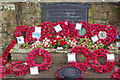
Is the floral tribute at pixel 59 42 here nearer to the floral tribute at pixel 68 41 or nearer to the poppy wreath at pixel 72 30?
the floral tribute at pixel 68 41

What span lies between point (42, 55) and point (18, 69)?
65 cm

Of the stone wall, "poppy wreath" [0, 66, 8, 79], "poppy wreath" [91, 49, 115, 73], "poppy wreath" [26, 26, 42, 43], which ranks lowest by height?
"poppy wreath" [0, 66, 8, 79]

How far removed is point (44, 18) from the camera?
474cm

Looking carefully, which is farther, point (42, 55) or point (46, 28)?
point (46, 28)

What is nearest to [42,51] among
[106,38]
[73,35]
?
[73,35]

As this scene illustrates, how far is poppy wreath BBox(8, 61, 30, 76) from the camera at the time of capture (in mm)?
3631

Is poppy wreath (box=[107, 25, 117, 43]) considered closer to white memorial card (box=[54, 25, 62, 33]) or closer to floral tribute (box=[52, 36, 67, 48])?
floral tribute (box=[52, 36, 67, 48])

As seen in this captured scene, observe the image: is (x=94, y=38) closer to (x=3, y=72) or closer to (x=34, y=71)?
(x=34, y=71)

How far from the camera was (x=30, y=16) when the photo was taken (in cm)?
477

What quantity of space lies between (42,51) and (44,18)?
114cm

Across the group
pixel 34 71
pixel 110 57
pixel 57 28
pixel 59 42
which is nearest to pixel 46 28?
pixel 57 28

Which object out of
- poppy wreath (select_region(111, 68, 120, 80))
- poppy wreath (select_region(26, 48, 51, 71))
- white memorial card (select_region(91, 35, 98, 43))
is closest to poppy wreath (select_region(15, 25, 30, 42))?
poppy wreath (select_region(26, 48, 51, 71))

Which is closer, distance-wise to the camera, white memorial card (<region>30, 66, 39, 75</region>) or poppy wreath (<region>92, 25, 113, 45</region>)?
white memorial card (<region>30, 66, 39, 75</region>)

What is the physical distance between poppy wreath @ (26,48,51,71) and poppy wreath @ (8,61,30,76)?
0.42 feet
